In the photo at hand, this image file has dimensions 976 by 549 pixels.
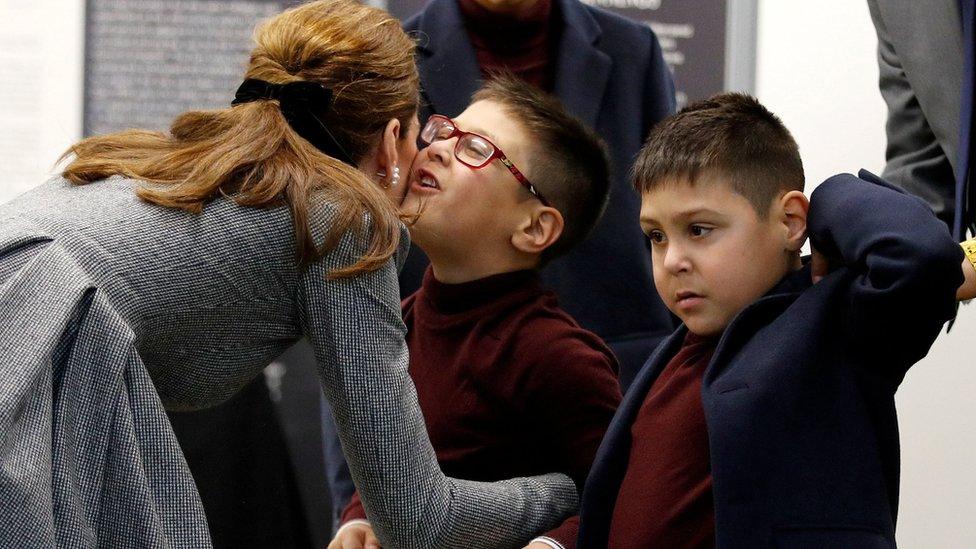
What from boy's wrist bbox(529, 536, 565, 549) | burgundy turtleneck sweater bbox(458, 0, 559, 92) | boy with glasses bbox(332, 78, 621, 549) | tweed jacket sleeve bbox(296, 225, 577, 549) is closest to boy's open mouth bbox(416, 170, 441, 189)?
boy with glasses bbox(332, 78, 621, 549)

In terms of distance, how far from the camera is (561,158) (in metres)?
1.97

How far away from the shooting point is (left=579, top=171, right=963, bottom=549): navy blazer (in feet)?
4.17

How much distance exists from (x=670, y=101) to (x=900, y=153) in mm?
468

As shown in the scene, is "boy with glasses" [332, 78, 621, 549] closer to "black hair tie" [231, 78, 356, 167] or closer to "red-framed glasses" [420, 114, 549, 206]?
"red-framed glasses" [420, 114, 549, 206]

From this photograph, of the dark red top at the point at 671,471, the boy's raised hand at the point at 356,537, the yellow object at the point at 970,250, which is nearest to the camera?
the dark red top at the point at 671,471

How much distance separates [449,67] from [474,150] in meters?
0.40

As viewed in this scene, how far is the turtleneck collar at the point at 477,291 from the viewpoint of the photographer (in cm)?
182

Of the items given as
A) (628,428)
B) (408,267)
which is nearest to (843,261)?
(628,428)

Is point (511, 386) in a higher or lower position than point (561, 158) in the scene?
lower

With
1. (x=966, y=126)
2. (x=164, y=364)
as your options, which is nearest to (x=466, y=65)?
(x=966, y=126)

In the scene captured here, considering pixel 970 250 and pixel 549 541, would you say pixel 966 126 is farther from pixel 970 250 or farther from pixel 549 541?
pixel 549 541

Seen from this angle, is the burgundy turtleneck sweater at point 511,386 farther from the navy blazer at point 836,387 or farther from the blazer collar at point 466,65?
the blazer collar at point 466,65

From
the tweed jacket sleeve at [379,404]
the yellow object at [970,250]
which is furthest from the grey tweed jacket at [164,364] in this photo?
the yellow object at [970,250]

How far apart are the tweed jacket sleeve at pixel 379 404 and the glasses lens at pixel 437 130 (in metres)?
0.37
